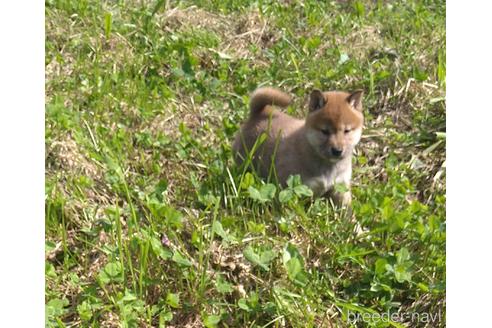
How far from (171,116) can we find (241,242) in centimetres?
169

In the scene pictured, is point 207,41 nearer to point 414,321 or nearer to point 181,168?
point 181,168

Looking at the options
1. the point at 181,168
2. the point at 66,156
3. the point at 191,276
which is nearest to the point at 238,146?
the point at 181,168

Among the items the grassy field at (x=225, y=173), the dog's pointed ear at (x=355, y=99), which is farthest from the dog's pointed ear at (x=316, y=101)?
the grassy field at (x=225, y=173)

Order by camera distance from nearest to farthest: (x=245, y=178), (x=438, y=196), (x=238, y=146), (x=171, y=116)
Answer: (x=245, y=178), (x=438, y=196), (x=238, y=146), (x=171, y=116)

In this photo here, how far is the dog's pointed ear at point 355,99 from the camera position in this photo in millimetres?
4184

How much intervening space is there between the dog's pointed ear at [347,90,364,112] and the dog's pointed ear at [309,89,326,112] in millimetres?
167

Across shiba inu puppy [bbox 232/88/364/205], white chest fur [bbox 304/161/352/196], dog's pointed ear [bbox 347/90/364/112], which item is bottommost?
white chest fur [bbox 304/161/352/196]

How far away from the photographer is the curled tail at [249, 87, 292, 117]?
4.57 metres

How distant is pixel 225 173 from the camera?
13.6 ft

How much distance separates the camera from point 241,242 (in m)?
3.48

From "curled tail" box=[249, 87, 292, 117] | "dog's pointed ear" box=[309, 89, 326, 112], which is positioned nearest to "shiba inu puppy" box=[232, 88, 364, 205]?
"dog's pointed ear" box=[309, 89, 326, 112]

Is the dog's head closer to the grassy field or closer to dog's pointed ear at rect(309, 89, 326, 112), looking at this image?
dog's pointed ear at rect(309, 89, 326, 112)

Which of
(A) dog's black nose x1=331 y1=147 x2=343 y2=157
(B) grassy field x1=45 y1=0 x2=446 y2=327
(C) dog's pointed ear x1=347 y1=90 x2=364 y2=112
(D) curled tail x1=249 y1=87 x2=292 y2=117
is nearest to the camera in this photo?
(B) grassy field x1=45 y1=0 x2=446 y2=327

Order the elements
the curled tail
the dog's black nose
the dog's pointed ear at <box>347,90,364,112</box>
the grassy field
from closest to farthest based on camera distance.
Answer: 1. the grassy field
2. the dog's black nose
3. the dog's pointed ear at <box>347,90,364,112</box>
4. the curled tail
